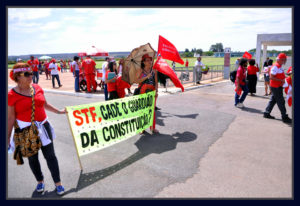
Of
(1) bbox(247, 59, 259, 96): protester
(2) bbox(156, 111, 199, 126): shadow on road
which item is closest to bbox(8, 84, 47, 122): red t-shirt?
(2) bbox(156, 111, 199, 126): shadow on road

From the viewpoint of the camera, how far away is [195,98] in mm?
10688

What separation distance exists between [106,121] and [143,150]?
115 centimetres

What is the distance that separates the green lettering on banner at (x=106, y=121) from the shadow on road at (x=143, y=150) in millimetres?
403

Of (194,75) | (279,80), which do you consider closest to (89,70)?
(194,75)

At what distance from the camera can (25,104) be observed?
9.86ft

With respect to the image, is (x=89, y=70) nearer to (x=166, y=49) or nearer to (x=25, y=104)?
(x=166, y=49)

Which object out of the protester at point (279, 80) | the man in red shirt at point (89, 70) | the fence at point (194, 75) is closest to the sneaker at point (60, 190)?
the protester at point (279, 80)

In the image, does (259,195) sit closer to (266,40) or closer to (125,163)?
(125,163)

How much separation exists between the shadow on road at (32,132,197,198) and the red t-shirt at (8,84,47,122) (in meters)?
1.24

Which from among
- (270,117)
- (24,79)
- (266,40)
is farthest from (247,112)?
(266,40)

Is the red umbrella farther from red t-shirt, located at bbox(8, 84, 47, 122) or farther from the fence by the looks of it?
red t-shirt, located at bbox(8, 84, 47, 122)

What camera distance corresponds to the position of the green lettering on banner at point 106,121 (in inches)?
150

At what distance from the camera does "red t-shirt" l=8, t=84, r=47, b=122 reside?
9.64 ft

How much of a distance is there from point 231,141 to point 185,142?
Answer: 3.68ft
